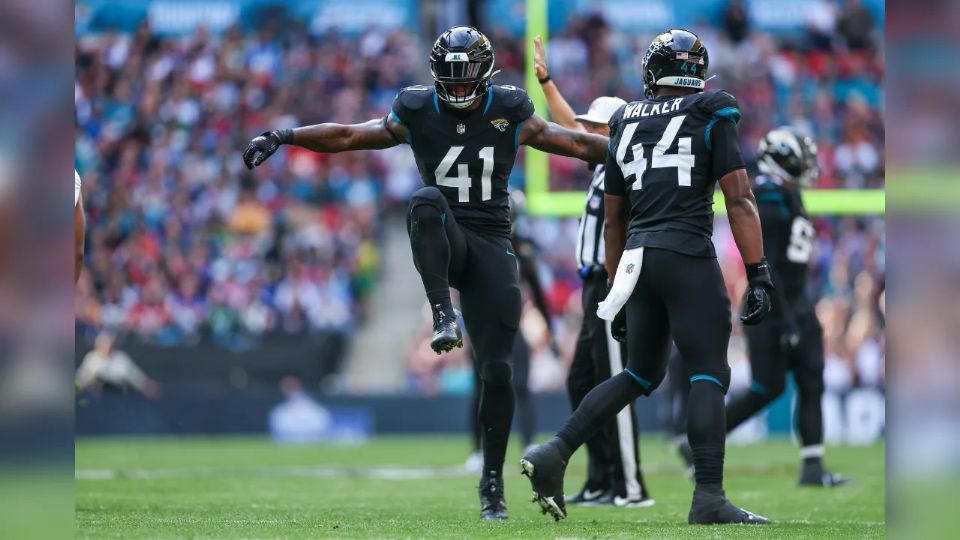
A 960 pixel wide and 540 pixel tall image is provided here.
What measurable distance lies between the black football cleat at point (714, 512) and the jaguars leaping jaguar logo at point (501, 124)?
210 centimetres

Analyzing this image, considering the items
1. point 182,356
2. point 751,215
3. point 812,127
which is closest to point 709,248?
point 751,215

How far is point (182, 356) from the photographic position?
62.6 feet

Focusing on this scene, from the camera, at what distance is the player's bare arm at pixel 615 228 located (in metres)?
6.77

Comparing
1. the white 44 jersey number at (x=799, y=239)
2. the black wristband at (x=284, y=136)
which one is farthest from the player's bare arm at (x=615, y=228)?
the white 44 jersey number at (x=799, y=239)

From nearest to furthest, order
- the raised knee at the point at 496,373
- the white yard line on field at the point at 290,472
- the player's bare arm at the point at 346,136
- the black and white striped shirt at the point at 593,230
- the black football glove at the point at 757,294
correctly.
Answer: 1. the black football glove at the point at 757,294
2. the raised knee at the point at 496,373
3. the player's bare arm at the point at 346,136
4. the black and white striped shirt at the point at 593,230
5. the white yard line on field at the point at 290,472

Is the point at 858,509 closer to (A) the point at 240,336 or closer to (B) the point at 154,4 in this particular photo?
(A) the point at 240,336

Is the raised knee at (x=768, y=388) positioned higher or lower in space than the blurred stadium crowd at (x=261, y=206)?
lower

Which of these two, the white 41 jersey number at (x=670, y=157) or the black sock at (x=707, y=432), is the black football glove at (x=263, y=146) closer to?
the white 41 jersey number at (x=670, y=157)

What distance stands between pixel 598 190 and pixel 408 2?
16.4m

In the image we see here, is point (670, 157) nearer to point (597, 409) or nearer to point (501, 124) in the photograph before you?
point (501, 124)

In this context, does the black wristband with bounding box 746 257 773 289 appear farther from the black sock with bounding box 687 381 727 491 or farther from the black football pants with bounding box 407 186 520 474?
the black football pants with bounding box 407 186 520 474

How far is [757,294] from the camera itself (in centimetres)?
625

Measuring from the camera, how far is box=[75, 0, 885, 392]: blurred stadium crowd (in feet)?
64.1

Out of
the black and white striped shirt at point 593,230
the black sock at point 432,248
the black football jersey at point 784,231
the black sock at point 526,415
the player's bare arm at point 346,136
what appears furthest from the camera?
the black sock at point 526,415
